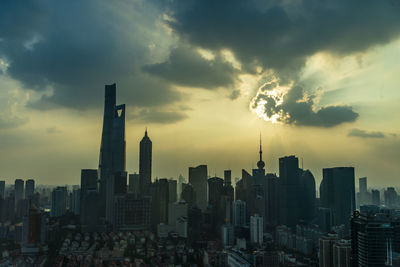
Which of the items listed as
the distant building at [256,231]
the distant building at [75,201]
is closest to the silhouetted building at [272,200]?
the distant building at [256,231]

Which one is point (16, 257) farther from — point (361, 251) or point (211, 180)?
point (211, 180)

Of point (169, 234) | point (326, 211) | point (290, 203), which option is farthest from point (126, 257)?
point (290, 203)

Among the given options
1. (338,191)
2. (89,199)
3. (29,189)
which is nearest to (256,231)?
(338,191)

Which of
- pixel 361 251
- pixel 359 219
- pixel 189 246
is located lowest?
pixel 189 246

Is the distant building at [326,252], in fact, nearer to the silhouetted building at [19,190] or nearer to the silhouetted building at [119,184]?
the silhouetted building at [19,190]

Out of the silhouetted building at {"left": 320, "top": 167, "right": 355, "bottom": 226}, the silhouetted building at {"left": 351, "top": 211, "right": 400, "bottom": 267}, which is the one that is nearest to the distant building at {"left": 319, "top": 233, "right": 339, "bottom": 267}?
the silhouetted building at {"left": 351, "top": 211, "right": 400, "bottom": 267}

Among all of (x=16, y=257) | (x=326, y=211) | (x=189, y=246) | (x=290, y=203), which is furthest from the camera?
(x=290, y=203)

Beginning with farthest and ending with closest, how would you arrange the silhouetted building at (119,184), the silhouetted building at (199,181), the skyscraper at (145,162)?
the skyscraper at (145,162) < the silhouetted building at (199,181) < the silhouetted building at (119,184)

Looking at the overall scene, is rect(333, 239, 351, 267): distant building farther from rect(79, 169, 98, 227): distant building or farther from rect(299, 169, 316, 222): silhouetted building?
rect(79, 169, 98, 227): distant building

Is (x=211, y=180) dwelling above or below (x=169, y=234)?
above
